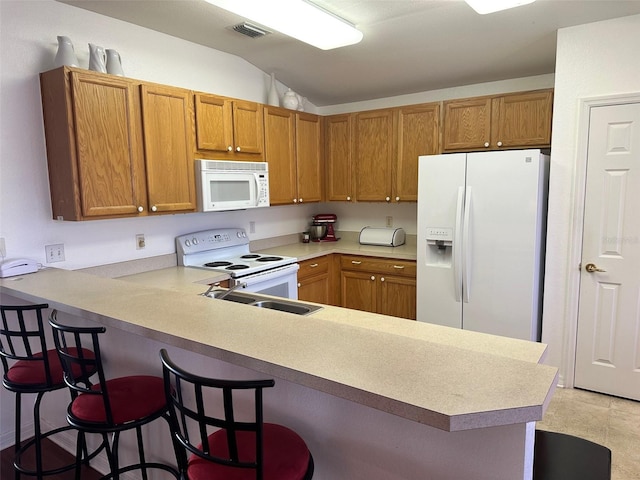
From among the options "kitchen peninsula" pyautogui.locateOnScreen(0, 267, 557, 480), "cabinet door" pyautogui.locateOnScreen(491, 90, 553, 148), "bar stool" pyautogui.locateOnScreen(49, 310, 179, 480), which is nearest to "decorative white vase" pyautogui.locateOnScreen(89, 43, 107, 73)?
"kitchen peninsula" pyautogui.locateOnScreen(0, 267, 557, 480)

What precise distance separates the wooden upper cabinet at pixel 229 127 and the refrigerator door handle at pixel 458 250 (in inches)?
66.3

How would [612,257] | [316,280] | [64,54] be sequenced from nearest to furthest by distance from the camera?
[64,54] → [612,257] → [316,280]

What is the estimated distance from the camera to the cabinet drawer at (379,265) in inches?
147

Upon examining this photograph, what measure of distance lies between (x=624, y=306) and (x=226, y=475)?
9.34ft

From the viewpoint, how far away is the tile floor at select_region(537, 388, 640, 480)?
2.25m

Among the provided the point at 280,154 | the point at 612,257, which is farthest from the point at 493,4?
the point at 280,154

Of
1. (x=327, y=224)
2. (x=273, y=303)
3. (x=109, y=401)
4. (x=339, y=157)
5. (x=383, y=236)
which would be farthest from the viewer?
(x=327, y=224)

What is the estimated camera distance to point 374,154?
13.5 feet

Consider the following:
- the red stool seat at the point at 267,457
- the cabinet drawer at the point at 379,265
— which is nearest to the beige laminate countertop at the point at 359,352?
the red stool seat at the point at 267,457

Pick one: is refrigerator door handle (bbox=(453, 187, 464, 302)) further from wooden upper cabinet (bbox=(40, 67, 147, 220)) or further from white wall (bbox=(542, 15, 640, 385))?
wooden upper cabinet (bbox=(40, 67, 147, 220))

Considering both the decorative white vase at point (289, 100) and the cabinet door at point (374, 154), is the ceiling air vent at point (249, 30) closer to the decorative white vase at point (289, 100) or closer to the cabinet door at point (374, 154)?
the decorative white vase at point (289, 100)

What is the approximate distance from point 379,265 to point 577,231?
161 centimetres

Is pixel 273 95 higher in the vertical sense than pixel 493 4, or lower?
lower

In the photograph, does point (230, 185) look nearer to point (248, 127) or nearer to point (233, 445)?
point (248, 127)
